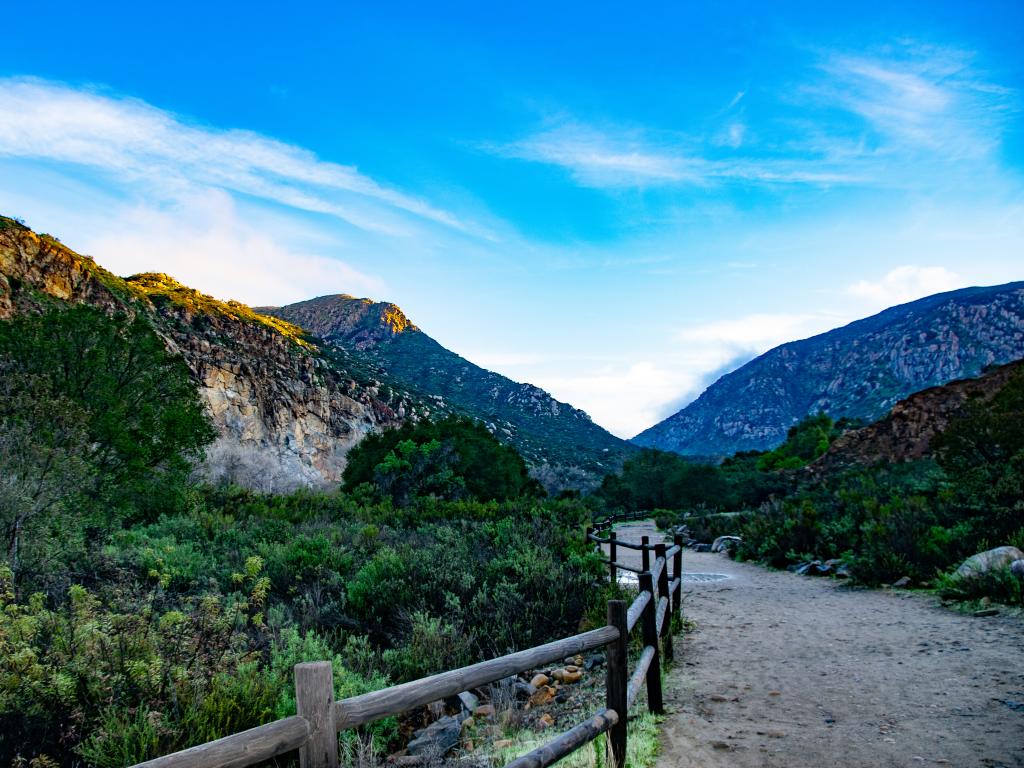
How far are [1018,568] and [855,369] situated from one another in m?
142

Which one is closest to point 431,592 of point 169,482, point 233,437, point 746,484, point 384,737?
point 384,737

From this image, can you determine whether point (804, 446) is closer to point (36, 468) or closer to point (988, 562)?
point (988, 562)

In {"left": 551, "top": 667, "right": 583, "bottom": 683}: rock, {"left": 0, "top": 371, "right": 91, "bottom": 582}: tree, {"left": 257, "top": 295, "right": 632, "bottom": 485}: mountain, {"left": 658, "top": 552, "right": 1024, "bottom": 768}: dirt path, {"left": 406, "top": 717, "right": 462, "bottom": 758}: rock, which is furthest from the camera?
{"left": 257, "top": 295, "right": 632, "bottom": 485}: mountain

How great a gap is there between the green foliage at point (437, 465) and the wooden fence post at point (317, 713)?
23795 mm

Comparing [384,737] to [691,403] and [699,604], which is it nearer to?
[699,604]

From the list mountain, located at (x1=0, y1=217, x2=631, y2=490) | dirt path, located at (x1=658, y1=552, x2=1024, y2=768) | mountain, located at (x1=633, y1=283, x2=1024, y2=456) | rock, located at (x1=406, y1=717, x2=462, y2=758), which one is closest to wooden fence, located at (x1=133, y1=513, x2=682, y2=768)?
dirt path, located at (x1=658, y1=552, x2=1024, y2=768)

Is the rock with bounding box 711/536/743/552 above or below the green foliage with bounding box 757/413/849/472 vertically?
below

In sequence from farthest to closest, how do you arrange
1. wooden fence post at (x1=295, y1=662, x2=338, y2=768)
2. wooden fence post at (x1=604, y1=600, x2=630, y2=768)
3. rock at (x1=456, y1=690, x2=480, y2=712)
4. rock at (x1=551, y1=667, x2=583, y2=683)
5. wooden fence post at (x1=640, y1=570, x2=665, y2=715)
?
rock at (x1=551, y1=667, x2=583, y2=683), rock at (x1=456, y1=690, x2=480, y2=712), wooden fence post at (x1=640, y1=570, x2=665, y2=715), wooden fence post at (x1=604, y1=600, x2=630, y2=768), wooden fence post at (x1=295, y1=662, x2=338, y2=768)

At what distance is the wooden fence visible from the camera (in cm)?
219

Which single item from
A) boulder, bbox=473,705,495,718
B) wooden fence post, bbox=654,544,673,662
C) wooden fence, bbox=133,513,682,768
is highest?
wooden fence, bbox=133,513,682,768

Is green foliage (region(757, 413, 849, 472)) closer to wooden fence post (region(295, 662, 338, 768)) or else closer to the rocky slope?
the rocky slope

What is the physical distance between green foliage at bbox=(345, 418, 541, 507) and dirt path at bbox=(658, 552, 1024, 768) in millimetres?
18156

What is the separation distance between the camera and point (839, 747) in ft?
15.7

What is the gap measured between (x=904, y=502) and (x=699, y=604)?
7720 mm
